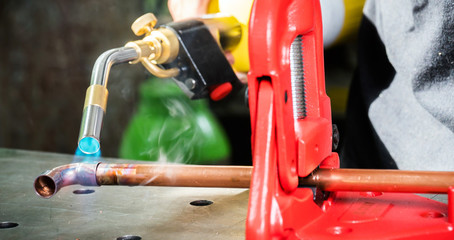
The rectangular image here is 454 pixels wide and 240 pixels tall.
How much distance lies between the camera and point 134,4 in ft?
6.56

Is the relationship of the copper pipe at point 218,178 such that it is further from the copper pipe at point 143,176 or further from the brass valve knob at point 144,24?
the brass valve knob at point 144,24

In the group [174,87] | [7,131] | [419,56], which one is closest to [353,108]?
[419,56]

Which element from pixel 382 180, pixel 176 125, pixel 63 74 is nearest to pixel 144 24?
pixel 382 180

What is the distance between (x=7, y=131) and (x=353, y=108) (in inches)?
67.1

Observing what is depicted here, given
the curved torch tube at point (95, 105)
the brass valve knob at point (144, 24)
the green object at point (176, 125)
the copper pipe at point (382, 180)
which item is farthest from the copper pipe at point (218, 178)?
the green object at point (176, 125)

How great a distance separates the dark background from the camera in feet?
6.59

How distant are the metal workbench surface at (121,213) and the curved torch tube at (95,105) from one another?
0.69 ft

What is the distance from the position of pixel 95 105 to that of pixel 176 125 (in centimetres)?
133

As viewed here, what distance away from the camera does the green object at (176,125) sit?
195 centimetres

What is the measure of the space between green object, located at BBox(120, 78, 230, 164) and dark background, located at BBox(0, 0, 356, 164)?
42 mm

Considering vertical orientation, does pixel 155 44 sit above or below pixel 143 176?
above

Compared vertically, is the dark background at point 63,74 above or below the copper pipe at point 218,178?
above

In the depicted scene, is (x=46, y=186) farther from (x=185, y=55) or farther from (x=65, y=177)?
(x=185, y=55)

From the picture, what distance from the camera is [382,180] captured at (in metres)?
0.72
